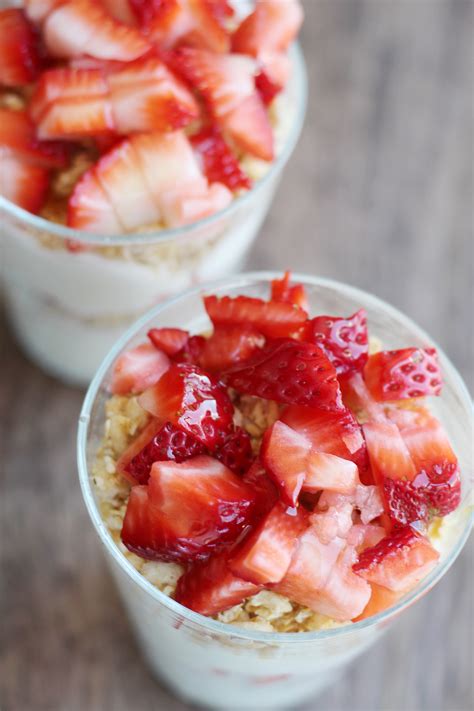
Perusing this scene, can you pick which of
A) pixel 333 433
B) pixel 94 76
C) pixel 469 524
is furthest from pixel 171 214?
pixel 469 524

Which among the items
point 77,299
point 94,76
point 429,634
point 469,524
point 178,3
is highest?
point 178,3

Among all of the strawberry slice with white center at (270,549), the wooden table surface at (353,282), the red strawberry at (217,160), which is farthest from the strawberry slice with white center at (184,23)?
the strawberry slice with white center at (270,549)

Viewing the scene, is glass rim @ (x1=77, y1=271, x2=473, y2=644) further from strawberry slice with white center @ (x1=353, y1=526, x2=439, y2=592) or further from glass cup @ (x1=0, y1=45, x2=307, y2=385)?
glass cup @ (x1=0, y1=45, x2=307, y2=385)

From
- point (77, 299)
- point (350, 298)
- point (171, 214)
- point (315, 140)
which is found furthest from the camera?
point (315, 140)

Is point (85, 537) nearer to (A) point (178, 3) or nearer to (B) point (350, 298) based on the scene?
(B) point (350, 298)

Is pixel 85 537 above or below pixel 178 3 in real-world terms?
below

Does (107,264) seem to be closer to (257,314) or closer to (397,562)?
(257,314)
